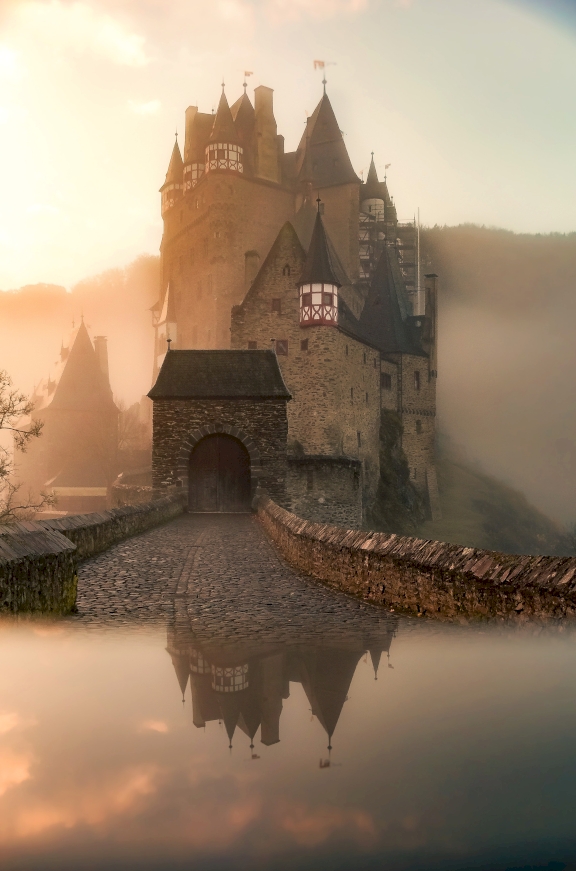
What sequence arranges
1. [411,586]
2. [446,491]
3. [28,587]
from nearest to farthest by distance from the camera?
[28,587]
[411,586]
[446,491]

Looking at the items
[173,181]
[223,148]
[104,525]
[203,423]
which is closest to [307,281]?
[203,423]

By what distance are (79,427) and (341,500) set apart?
139ft

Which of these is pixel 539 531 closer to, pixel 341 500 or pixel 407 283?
pixel 407 283

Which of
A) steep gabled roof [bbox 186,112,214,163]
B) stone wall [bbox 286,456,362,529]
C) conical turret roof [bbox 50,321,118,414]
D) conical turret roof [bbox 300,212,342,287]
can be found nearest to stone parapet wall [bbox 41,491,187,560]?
stone wall [bbox 286,456,362,529]

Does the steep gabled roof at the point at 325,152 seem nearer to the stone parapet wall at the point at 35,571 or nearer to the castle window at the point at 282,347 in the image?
the castle window at the point at 282,347

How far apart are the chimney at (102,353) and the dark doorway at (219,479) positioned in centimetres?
5114

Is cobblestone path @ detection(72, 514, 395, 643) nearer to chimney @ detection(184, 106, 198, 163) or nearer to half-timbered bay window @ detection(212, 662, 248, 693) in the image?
half-timbered bay window @ detection(212, 662, 248, 693)

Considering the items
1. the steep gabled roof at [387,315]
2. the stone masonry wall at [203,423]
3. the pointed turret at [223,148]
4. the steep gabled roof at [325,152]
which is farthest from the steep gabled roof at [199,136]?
the stone masonry wall at [203,423]

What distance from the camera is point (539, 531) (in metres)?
59.5

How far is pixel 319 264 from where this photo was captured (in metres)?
44.5

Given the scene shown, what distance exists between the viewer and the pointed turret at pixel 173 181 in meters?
64.0

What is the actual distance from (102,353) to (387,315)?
33.4 m

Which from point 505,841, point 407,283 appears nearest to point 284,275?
point 407,283

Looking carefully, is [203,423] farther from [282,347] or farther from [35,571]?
[35,571]
